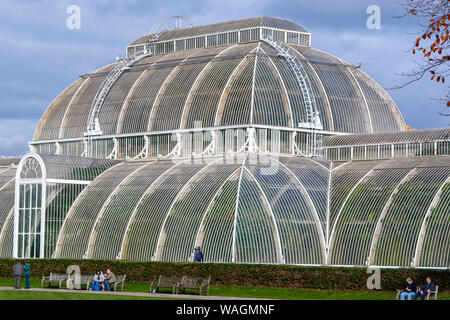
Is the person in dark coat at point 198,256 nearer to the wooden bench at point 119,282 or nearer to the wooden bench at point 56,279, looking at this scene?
the wooden bench at point 119,282

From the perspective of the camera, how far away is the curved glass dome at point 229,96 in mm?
81562

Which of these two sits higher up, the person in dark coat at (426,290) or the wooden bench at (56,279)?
the person in dark coat at (426,290)

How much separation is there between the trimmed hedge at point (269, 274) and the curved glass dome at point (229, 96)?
59.1 feet

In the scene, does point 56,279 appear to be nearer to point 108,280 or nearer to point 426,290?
point 108,280

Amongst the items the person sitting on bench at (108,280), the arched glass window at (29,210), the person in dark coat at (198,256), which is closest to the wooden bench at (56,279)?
the person sitting on bench at (108,280)

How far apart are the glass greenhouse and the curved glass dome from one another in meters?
0.14

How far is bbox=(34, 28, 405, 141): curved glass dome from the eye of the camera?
3211 inches

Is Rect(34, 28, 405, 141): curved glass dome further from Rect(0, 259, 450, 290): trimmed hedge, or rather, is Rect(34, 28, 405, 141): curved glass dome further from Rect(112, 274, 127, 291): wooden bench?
Rect(112, 274, 127, 291): wooden bench

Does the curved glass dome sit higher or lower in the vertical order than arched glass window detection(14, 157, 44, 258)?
higher

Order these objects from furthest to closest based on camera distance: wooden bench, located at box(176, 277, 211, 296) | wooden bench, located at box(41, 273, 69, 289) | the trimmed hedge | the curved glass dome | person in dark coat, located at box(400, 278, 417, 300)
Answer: the curved glass dome → wooden bench, located at box(41, 273, 69, 289) → wooden bench, located at box(176, 277, 211, 296) → the trimmed hedge → person in dark coat, located at box(400, 278, 417, 300)

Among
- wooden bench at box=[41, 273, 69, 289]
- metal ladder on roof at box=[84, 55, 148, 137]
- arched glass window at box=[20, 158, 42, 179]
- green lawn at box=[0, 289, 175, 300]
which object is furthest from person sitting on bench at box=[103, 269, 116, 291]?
metal ladder on roof at box=[84, 55, 148, 137]
